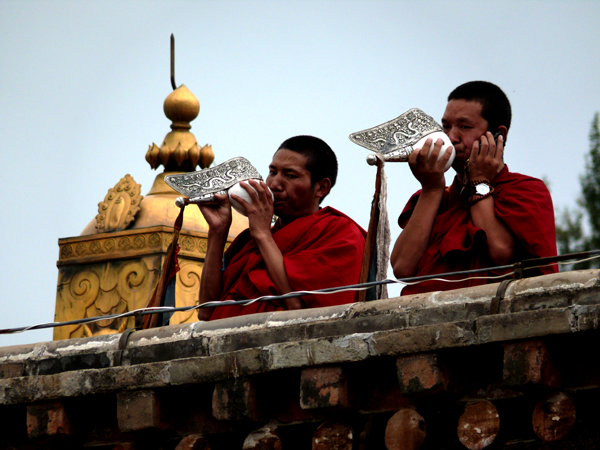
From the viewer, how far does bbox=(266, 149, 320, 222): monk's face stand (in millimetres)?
6938

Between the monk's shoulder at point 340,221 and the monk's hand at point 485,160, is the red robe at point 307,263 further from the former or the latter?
the monk's hand at point 485,160

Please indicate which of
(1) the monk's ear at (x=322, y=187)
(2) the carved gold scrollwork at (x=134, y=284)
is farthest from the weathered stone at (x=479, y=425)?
(2) the carved gold scrollwork at (x=134, y=284)

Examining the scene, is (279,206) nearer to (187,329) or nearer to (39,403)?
(187,329)

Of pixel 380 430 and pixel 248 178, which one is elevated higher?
pixel 248 178

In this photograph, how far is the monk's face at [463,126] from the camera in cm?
598

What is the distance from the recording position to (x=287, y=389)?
5508 mm

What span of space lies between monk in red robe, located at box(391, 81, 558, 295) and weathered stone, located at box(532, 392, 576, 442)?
0.85 meters

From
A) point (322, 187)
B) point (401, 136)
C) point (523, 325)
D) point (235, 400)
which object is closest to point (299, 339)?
point (235, 400)

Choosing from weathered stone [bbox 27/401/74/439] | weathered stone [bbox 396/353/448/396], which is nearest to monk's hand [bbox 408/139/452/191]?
weathered stone [bbox 396/353/448/396]

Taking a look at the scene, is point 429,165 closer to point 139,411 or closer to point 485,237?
point 485,237

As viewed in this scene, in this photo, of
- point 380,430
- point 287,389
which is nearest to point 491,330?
point 380,430

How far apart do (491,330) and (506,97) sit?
1870 mm

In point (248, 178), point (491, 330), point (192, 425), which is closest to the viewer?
point (491, 330)

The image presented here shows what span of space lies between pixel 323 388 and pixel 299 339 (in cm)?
→ 30
